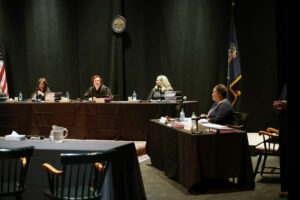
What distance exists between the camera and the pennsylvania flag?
772cm

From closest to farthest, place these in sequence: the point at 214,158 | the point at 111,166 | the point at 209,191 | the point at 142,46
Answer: the point at 111,166
the point at 214,158
the point at 209,191
the point at 142,46

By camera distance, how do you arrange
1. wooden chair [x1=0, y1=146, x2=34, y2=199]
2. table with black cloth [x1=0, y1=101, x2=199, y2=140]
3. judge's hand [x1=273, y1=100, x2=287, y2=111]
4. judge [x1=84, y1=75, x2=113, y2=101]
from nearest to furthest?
1. wooden chair [x1=0, y1=146, x2=34, y2=199]
2. judge's hand [x1=273, y1=100, x2=287, y2=111]
3. table with black cloth [x1=0, y1=101, x2=199, y2=140]
4. judge [x1=84, y1=75, x2=113, y2=101]

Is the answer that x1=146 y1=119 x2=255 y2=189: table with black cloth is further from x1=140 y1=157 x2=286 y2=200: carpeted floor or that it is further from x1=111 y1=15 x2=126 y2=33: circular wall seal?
x1=111 y1=15 x2=126 y2=33: circular wall seal

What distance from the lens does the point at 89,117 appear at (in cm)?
714

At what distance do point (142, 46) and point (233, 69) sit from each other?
105 inches

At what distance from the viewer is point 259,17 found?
8.34 m

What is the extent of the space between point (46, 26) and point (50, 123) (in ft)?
12.2

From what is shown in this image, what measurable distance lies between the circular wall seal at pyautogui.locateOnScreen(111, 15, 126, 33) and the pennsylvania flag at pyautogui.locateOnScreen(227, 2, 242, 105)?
2639 millimetres

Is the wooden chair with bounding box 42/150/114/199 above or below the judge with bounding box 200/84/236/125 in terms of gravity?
below

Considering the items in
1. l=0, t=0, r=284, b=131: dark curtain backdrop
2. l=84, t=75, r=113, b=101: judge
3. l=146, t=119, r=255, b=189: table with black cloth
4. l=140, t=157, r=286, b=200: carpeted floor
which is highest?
l=0, t=0, r=284, b=131: dark curtain backdrop

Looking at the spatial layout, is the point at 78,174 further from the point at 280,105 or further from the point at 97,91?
the point at 97,91

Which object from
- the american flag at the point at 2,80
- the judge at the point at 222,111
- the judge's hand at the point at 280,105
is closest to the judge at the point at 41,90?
the american flag at the point at 2,80

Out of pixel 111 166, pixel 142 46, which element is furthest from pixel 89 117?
pixel 111 166

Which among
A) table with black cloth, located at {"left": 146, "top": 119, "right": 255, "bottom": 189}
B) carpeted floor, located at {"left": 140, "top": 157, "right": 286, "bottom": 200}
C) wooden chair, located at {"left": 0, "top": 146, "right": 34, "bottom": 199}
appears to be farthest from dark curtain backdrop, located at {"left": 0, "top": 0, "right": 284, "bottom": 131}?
wooden chair, located at {"left": 0, "top": 146, "right": 34, "bottom": 199}
